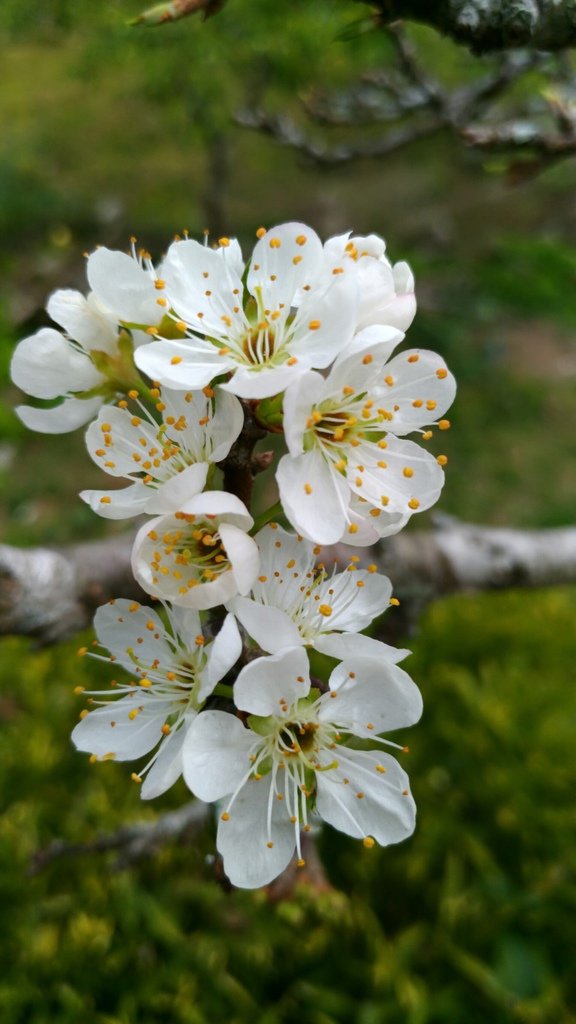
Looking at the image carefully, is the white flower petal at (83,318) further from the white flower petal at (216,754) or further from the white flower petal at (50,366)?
the white flower petal at (216,754)

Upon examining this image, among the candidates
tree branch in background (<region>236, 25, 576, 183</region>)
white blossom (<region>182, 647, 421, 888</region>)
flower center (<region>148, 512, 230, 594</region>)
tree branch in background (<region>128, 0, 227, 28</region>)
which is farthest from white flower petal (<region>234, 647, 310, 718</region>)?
tree branch in background (<region>236, 25, 576, 183</region>)

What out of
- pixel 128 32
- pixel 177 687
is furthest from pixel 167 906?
pixel 128 32

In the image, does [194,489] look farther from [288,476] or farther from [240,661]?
[240,661]

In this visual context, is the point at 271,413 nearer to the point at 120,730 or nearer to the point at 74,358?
the point at 74,358

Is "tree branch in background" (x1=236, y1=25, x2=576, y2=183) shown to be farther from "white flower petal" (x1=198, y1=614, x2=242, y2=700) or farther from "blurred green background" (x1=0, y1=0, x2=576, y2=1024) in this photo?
"white flower petal" (x1=198, y1=614, x2=242, y2=700)

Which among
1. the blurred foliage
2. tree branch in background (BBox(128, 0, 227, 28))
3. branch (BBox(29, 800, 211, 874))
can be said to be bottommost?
the blurred foliage
